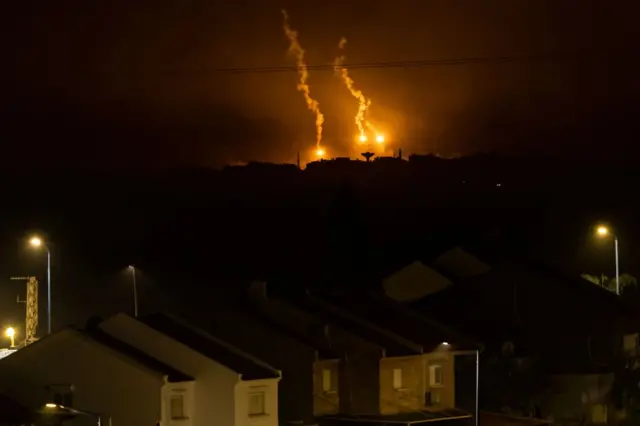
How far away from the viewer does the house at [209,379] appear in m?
36.3

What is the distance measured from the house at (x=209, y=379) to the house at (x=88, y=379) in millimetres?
702

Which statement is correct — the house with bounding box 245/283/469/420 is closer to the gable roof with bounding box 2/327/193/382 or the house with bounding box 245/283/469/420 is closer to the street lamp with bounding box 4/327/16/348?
the gable roof with bounding box 2/327/193/382

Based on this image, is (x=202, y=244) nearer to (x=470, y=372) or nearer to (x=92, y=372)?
(x=470, y=372)

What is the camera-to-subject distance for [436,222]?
94.9 metres

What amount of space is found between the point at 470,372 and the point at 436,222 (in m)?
46.2

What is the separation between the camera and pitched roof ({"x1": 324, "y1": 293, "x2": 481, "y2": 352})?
1829 inches

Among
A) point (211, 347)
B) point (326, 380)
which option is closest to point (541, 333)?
point (326, 380)

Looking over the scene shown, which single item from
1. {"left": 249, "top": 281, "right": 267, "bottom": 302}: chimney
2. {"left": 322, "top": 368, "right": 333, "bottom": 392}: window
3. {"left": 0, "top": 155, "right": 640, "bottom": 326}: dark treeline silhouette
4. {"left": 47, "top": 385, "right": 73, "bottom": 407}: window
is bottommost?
{"left": 47, "top": 385, "right": 73, "bottom": 407}: window

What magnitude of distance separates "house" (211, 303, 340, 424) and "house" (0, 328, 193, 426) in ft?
18.5

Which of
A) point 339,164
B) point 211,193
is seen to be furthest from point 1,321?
point 339,164

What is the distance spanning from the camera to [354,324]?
4556cm

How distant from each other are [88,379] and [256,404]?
15.5ft

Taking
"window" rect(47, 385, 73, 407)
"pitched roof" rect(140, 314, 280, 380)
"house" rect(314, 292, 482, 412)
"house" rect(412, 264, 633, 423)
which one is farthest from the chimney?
"window" rect(47, 385, 73, 407)

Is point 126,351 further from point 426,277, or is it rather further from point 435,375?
point 426,277
